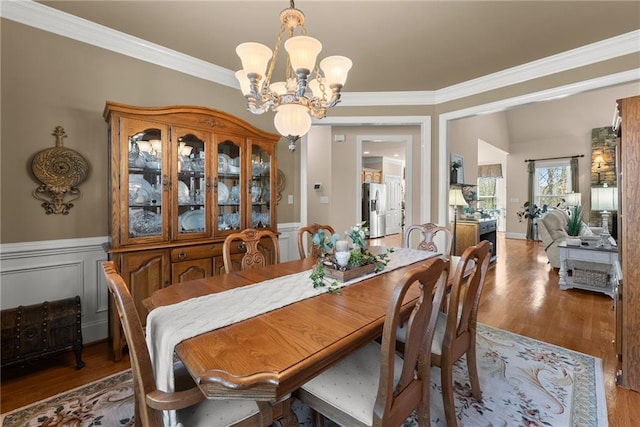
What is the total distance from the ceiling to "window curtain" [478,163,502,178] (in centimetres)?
761

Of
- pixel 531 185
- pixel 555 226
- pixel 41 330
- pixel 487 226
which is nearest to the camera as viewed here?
pixel 41 330

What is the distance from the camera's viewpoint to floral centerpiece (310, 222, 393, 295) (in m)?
1.64

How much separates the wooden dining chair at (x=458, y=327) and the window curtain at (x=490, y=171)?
9394mm

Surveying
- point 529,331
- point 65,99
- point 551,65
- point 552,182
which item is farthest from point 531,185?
point 65,99

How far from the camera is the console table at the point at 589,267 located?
350cm

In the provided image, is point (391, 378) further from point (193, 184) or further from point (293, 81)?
point (193, 184)

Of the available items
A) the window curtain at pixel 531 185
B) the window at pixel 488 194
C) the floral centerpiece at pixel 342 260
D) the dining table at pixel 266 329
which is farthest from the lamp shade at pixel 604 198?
the dining table at pixel 266 329

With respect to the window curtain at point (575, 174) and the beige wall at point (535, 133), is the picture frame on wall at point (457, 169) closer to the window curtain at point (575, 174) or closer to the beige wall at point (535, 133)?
the beige wall at point (535, 133)

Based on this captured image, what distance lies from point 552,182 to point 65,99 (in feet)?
33.8

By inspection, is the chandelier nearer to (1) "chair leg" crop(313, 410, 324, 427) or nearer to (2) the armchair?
(1) "chair leg" crop(313, 410, 324, 427)

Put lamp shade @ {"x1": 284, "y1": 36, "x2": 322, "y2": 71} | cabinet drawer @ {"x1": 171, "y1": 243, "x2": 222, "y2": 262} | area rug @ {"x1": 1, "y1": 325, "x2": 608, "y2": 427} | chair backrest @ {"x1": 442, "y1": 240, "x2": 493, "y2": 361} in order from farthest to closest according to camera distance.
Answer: cabinet drawer @ {"x1": 171, "y1": 243, "x2": 222, "y2": 262}, area rug @ {"x1": 1, "y1": 325, "x2": 608, "y2": 427}, lamp shade @ {"x1": 284, "y1": 36, "x2": 322, "y2": 71}, chair backrest @ {"x1": 442, "y1": 240, "x2": 493, "y2": 361}

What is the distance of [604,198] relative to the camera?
6555 millimetres

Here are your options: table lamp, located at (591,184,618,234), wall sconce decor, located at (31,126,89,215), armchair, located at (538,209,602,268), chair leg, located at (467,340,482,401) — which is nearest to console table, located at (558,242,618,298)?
armchair, located at (538,209,602,268)

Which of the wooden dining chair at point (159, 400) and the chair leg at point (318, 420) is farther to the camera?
the chair leg at point (318, 420)
